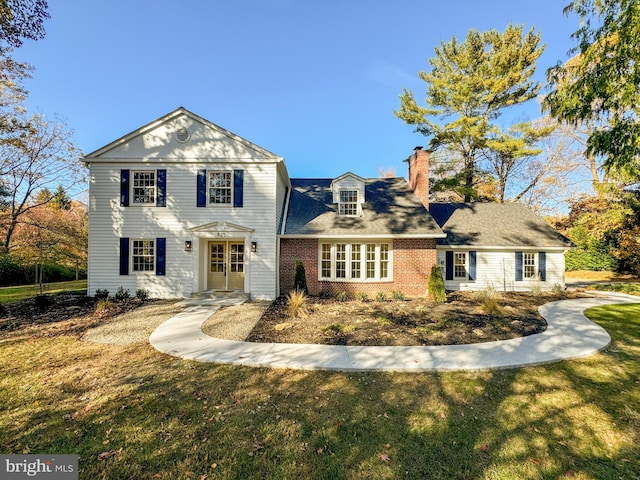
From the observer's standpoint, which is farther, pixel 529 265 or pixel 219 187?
pixel 529 265

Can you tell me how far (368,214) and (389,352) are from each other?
28.5 feet

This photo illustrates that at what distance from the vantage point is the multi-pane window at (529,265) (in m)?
14.6

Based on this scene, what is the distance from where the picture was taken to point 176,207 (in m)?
12.0

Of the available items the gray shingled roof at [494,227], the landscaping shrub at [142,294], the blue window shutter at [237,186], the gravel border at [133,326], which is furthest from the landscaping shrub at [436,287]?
the landscaping shrub at [142,294]

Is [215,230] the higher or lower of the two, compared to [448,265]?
higher

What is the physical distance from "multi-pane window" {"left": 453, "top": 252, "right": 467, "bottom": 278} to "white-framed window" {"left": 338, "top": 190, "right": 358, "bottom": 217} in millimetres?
5832

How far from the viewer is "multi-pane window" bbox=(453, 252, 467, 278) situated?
14570mm

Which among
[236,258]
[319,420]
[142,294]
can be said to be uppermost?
[236,258]

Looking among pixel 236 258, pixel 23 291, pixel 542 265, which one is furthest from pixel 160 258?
pixel 542 265

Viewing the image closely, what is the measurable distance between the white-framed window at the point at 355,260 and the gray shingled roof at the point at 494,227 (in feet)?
11.8

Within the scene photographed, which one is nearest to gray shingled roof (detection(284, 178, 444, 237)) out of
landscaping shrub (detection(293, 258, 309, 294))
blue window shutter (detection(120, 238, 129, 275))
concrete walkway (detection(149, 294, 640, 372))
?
landscaping shrub (detection(293, 258, 309, 294))

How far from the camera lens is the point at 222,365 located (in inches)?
213

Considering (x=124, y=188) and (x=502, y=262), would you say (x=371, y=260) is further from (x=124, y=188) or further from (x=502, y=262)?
(x=124, y=188)

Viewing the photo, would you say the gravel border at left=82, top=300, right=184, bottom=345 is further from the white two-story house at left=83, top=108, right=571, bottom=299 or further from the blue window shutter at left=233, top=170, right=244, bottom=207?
the blue window shutter at left=233, top=170, right=244, bottom=207
